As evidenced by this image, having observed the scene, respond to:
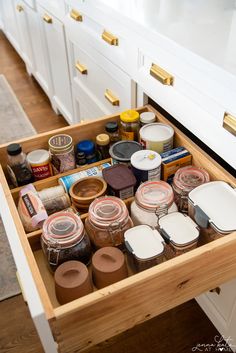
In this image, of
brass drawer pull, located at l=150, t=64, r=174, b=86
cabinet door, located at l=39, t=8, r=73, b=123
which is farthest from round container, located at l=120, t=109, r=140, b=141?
cabinet door, located at l=39, t=8, r=73, b=123

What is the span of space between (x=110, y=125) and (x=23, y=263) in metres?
0.47

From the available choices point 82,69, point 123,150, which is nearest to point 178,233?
point 123,150

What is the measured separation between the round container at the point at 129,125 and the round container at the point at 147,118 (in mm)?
15

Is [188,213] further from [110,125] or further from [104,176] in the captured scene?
[110,125]

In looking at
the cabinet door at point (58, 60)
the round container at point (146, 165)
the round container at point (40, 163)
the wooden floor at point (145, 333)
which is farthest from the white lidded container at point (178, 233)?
the cabinet door at point (58, 60)

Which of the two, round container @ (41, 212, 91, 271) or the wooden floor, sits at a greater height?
round container @ (41, 212, 91, 271)

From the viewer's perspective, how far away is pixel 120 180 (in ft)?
2.72

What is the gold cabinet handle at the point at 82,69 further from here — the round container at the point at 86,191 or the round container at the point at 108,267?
the round container at the point at 108,267

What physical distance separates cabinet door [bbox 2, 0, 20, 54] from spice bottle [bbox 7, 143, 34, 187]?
6.82 ft

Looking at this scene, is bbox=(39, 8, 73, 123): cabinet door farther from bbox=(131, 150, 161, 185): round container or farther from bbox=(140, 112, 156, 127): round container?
bbox=(131, 150, 161, 185): round container

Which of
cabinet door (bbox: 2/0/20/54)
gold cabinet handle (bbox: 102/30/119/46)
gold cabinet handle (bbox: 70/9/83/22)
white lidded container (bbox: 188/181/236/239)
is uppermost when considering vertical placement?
gold cabinet handle (bbox: 102/30/119/46)

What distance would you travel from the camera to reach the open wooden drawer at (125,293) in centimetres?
56

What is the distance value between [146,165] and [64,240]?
0.89 feet

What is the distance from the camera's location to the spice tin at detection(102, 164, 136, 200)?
2.67 feet
